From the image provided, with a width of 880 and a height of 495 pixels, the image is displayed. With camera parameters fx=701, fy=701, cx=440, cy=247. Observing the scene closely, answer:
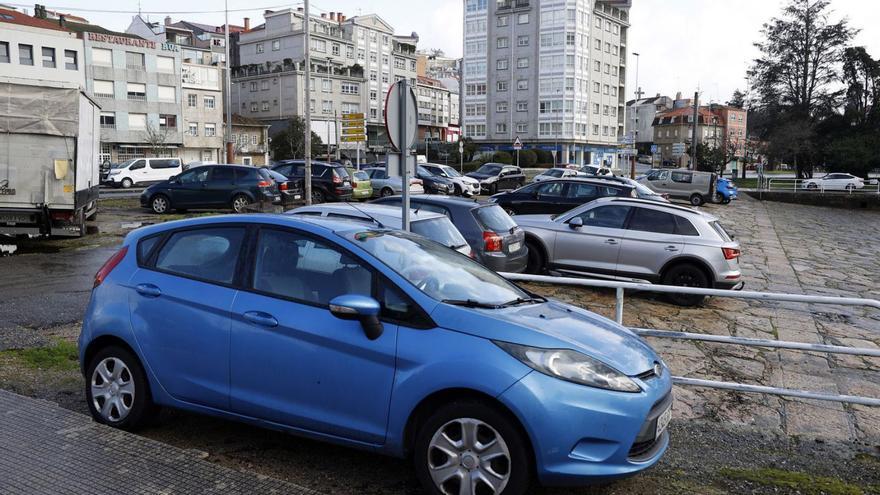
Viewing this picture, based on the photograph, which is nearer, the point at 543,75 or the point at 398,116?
the point at 398,116

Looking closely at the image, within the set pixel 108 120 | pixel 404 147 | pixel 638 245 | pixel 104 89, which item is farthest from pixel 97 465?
pixel 104 89

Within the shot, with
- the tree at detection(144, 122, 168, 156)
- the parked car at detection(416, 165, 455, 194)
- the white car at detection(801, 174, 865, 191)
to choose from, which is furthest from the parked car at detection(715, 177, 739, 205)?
the tree at detection(144, 122, 168, 156)

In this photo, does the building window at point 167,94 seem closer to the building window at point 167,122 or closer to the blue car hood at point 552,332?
the building window at point 167,122

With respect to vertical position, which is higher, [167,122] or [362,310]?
[167,122]

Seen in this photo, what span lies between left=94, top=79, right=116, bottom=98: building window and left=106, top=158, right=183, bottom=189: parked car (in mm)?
24067

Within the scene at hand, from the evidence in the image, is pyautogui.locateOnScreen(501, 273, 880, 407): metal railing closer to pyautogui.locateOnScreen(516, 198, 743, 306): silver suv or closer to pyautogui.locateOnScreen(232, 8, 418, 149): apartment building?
pyautogui.locateOnScreen(516, 198, 743, 306): silver suv

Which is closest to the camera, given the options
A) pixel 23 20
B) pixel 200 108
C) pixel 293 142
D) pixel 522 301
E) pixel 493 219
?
pixel 522 301

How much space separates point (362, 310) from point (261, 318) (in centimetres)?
78

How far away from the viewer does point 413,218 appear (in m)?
8.66

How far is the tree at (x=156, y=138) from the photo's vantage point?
205 feet

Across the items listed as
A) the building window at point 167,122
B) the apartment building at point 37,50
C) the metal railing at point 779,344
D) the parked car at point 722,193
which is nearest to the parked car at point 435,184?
the parked car at point 722,193

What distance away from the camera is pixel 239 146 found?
235 feet

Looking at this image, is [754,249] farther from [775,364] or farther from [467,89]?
[467,89]

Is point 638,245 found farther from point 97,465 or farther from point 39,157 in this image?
point 39,157
